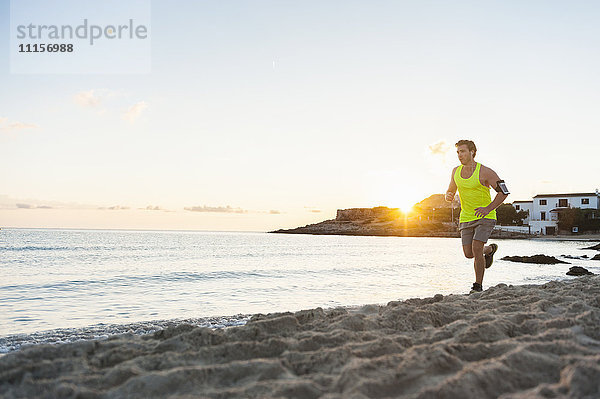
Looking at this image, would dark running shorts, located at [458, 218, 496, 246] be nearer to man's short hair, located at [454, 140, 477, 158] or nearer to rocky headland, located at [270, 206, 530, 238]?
man's short hair, located at [454, 140, 477, 158]

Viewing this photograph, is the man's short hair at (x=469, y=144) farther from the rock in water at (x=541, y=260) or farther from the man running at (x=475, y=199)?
the rock in water at (x=541, y=260)

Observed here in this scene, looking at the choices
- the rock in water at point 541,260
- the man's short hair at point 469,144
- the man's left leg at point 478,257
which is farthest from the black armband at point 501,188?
the rock in water at point 541,260

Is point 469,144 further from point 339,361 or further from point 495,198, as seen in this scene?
point 339,361

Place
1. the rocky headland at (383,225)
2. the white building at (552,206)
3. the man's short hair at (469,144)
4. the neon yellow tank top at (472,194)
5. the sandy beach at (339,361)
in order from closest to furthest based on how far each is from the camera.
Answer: the sandy beach at (339,361), the neon yellow tank top at (472,194), the man's short hair at (469,144), the white building at (552,206), the rocky headland at (383,225)

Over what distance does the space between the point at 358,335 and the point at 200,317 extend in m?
3.44

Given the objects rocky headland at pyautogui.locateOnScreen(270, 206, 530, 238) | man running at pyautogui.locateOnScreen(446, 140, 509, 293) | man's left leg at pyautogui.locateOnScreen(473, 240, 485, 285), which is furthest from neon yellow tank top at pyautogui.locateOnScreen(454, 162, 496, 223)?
rocky headland at pyautogui.locateOnScreen(270, 206, 530, 238)

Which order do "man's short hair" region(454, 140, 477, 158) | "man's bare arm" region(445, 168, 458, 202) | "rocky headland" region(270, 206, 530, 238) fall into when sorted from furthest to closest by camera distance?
"rocky headland" region(270, 206, 530, 238) → "man's bare arm" region(445, 168, 458, 202) → "man's short hair" region(454, 140, 477, 158)

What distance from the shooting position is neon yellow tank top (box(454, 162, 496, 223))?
6027 mm

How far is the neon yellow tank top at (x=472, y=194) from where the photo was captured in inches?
237

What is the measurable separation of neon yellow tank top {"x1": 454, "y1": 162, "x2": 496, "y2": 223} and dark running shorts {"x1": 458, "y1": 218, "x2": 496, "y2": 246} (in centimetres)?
6

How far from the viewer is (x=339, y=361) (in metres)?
2.67

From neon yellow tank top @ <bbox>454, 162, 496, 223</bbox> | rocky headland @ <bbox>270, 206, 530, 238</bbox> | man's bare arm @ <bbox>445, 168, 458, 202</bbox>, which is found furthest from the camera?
rocky headland @ <bbox>270, 206, 530, 238</bbox>

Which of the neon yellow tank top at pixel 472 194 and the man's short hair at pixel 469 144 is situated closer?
the neon yellow tank top at pixel 472 194

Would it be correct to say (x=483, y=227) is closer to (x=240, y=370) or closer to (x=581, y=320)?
(x=581, y=320)
